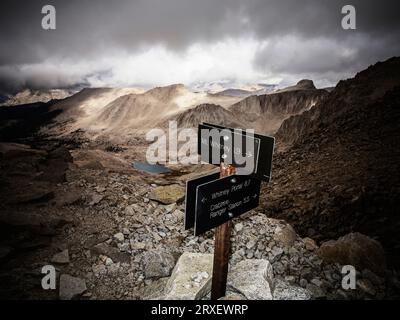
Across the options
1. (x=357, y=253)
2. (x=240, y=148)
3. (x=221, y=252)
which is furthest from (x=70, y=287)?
(x=357, y=253)

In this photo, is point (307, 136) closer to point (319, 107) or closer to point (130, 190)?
point (130, 190)

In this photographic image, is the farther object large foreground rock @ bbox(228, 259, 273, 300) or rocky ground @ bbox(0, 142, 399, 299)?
rocky ground @ bbox(0, 142, 399, 299)

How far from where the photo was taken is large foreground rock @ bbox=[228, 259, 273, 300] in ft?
11.6

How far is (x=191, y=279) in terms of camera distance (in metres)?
3.68

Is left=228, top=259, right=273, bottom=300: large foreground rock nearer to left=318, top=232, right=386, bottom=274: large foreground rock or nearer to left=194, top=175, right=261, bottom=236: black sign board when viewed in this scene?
left=194, top=175, right=261, bottom=236: black sign board

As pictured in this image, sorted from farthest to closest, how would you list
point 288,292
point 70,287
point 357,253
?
point 357,253
point 70,287
point 288,292

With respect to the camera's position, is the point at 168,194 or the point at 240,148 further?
the point at 168,194

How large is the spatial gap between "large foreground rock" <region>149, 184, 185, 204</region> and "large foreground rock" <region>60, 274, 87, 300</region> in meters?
2.57

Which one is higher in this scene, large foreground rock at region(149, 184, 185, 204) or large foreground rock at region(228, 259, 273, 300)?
large foreground rock at region(149, 184, 185, 204)

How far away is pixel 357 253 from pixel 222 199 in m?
3.37

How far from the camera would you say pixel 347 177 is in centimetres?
726

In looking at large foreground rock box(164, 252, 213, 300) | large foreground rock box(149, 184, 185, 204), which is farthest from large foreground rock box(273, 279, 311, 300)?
large foreground rock box(149, 184, 185, 204)

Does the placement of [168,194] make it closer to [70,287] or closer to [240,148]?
[70,287]
